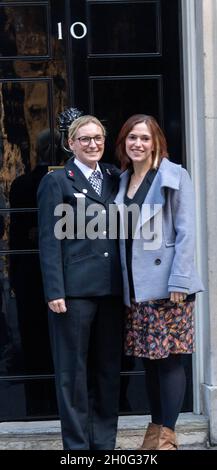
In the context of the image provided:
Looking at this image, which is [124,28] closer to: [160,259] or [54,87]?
[54,87]

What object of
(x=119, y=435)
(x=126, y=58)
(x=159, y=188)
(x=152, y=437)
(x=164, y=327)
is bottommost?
(x=119, y=435)

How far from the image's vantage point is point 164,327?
4168 millimetres

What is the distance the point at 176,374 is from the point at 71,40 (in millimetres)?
2024

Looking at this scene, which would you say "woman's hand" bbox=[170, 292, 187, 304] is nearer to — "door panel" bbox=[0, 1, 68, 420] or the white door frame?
the white door frame

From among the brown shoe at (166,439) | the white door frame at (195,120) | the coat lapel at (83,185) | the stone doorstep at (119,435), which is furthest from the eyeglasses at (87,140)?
the stone doorstep at (119,435)

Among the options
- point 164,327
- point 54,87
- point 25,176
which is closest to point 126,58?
point 54,87

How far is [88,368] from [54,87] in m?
1.65

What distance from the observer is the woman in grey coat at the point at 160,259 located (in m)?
4.14

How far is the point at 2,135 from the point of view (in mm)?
4859

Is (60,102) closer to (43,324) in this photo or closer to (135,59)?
(135,59)

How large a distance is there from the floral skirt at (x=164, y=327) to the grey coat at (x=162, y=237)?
80mm

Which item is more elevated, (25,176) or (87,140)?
(87,140)

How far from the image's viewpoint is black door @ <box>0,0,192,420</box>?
15.9 ft
